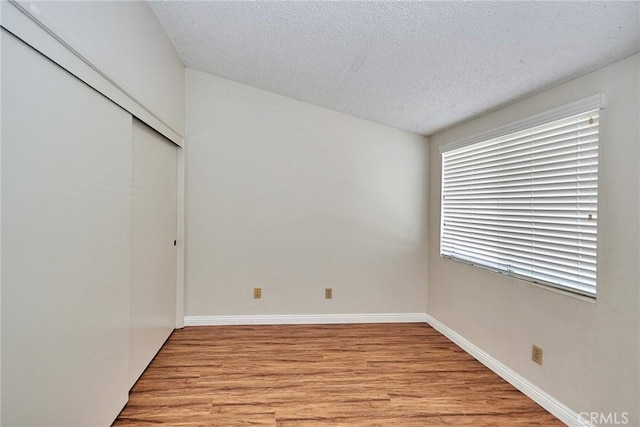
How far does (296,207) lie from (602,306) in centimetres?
252

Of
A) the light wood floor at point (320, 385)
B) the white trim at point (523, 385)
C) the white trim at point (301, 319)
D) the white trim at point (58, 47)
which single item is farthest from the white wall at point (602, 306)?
the white trim at point (58, 47)

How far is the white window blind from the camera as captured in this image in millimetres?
1745

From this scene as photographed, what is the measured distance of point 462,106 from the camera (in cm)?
254

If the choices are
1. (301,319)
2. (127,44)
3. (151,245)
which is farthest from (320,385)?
(127,44)

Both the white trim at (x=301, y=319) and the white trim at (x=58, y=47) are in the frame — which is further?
the white trim at (x=301, y=319)

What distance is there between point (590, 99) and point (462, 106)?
931mm

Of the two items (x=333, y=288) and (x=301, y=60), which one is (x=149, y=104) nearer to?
(x=301, y=60)

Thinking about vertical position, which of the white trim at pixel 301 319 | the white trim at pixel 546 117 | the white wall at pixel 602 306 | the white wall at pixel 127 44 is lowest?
the white trim at pixel 301 319

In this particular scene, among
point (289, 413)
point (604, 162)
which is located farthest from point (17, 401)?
point (604, 162)

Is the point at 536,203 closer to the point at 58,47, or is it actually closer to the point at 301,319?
the point at 301,319

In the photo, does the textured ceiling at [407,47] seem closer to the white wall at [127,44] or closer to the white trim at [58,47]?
the white wall at [127,44]

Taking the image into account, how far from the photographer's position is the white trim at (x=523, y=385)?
1.81m

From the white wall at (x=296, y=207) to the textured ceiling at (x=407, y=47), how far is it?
1.04 ft

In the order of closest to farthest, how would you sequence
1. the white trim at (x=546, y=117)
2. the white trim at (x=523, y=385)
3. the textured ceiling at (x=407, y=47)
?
the textured ceiling at (x=407, y=47) < the white trim at (x=546, y=117) < the white trim at (x=523, y=385)
